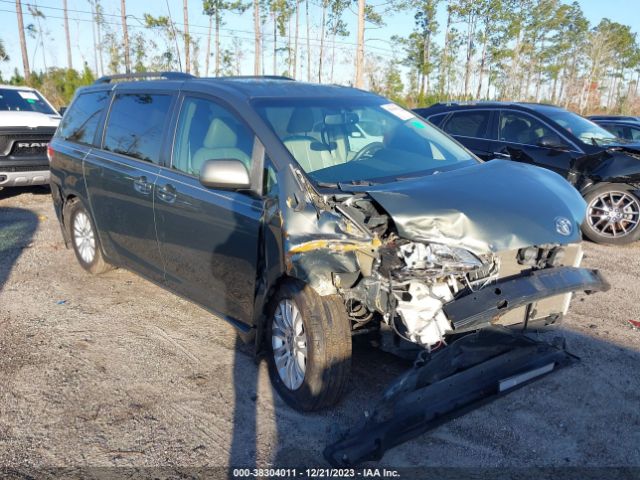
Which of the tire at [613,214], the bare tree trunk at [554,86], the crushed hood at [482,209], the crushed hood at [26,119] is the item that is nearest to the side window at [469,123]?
the tire at [613,214]

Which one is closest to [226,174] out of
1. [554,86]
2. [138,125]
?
[138,125]

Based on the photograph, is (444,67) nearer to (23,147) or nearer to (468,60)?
(468,60)

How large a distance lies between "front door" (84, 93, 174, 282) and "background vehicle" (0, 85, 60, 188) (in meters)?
4.89

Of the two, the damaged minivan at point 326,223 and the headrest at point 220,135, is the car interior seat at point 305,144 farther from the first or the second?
the headrest at point 220,135

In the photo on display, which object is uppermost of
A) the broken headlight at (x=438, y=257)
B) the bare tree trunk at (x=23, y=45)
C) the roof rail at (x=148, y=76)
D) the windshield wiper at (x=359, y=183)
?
the bare tree trunk at (x=23, y=45)

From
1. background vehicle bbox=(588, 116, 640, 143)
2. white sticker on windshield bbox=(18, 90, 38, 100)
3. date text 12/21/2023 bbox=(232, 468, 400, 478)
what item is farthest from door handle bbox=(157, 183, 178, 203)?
Result: background vehicle bbox=(588, 116, 640, 143)

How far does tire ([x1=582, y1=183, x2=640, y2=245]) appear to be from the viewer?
274 inches

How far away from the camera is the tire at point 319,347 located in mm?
3006

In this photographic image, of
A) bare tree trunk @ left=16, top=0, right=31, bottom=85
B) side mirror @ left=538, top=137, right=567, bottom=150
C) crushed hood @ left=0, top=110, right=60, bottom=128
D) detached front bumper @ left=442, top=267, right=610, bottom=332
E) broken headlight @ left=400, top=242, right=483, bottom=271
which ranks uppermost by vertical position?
bare tree trunk @ left=16, top=0, right=31, bottom=85

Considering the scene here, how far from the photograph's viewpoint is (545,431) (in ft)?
9.98

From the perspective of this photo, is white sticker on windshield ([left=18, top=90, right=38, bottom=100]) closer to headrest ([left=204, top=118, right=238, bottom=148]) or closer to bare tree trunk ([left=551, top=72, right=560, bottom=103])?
headrest ([left=204, top=118, right=238, bottom=148])

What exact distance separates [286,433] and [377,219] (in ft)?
4.26

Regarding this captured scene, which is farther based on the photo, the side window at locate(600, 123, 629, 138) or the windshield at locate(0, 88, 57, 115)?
the side window at locate(600, 123, 629, 138)

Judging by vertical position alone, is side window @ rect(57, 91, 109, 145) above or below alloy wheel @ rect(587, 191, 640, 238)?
above
